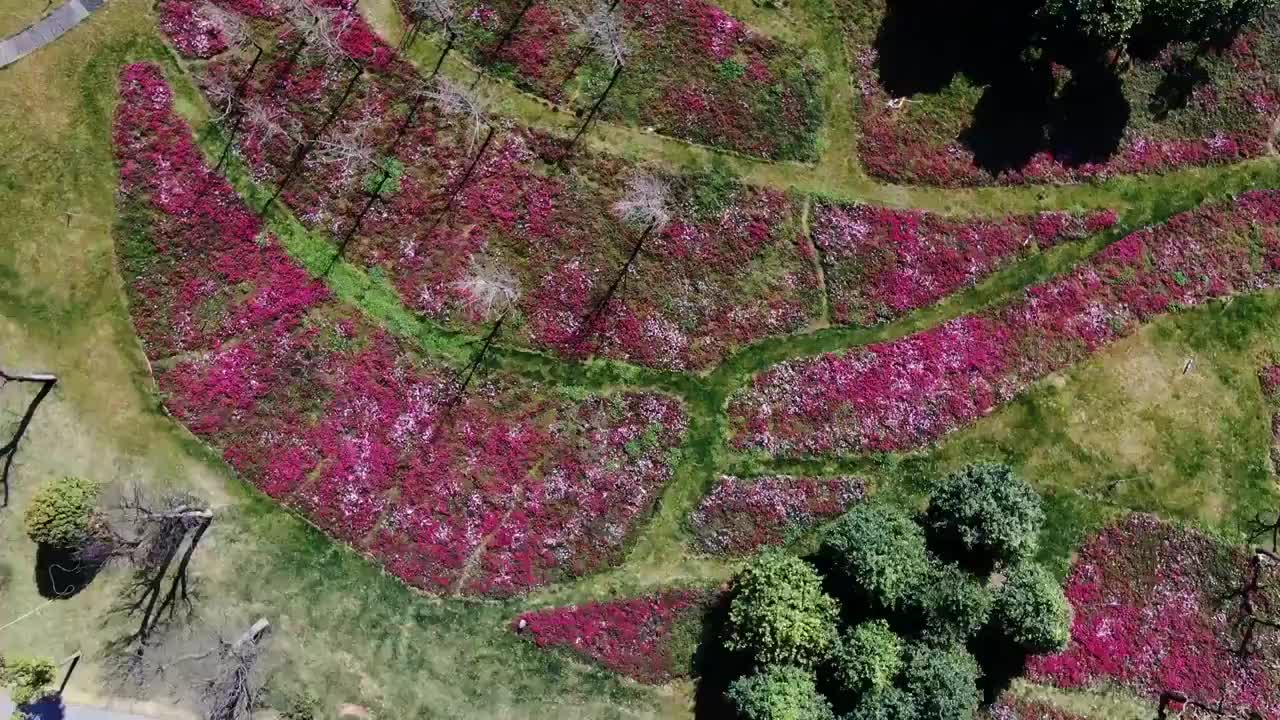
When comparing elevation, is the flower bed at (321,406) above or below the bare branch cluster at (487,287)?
below

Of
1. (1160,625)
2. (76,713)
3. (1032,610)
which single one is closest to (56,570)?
(76,713)

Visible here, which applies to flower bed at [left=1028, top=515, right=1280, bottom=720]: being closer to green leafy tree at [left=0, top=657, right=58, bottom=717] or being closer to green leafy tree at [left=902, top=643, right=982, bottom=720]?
green leafy tree at [left=902, top=643, right=982, bottom=720]

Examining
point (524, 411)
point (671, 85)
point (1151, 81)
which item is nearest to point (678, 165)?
point (671, 85)

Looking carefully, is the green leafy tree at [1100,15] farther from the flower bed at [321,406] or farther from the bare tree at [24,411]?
the bare tree at [24,411]

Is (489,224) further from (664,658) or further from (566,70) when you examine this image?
(664,658)

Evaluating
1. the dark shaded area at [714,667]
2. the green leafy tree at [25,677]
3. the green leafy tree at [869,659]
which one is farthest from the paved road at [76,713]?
the green leafy tree at [869,659]

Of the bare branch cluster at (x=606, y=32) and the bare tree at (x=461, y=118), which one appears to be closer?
the bare tree at (x=461, y=118)
